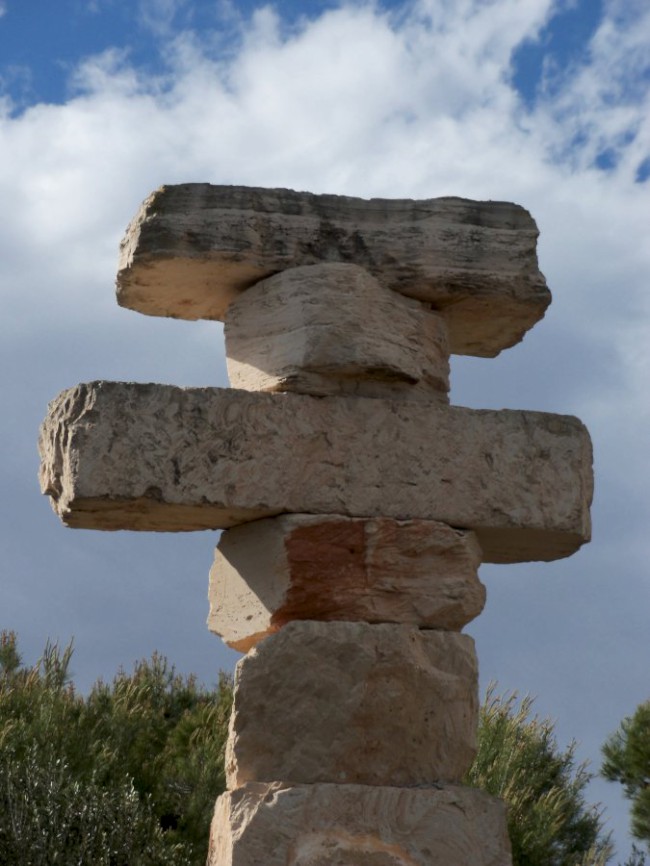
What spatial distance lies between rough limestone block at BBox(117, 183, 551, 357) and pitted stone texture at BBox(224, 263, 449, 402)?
114 mm

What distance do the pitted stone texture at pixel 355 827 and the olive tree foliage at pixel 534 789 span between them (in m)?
6.45

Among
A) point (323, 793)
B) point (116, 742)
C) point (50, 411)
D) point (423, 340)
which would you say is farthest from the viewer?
point (116, 742)

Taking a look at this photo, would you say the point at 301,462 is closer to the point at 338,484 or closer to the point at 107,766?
the point at 338,484

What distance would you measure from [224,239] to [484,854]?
2566mm

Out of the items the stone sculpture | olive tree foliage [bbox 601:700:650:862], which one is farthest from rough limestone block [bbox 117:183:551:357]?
olive tree foliage [bbox 601:700:650:862]

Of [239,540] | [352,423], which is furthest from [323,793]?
[352,423]

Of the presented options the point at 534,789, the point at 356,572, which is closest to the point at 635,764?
the point at 534,789

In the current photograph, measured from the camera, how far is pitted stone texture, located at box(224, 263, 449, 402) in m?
5.53

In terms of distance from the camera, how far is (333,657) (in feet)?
17.0

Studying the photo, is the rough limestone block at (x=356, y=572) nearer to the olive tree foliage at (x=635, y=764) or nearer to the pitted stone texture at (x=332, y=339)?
the pitted stone texture at (x=332, y=339)

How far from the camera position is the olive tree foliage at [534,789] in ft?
38.5

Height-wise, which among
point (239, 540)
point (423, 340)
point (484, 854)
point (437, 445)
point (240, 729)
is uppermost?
point (423, 340)

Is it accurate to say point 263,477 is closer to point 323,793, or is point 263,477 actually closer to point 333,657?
point 333,657

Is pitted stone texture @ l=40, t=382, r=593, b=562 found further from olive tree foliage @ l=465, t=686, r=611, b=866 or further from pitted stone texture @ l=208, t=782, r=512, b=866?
olive tree foliage @ l=465, t=686, r=611, b=866
